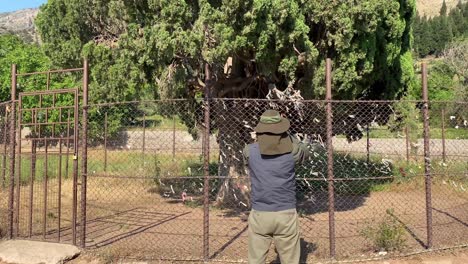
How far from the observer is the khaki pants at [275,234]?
14.7 feet

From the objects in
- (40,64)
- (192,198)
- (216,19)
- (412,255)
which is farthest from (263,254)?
(40,64)

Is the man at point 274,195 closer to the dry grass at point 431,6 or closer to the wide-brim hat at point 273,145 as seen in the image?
the wide-brim hat at point 273,145

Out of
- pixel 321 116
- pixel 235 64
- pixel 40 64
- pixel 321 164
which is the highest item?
pixel 40 64

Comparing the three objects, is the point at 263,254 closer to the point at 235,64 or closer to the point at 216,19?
the point at 216,19

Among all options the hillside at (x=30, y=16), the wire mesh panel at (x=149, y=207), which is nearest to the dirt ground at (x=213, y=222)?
the wire mesh panel at (x=149, y=207)

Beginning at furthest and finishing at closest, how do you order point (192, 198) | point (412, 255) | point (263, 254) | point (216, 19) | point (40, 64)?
point (40, 64), point (192, 198), point (216, 19), point (412, 255), point (263, 254)

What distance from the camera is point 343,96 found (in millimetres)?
8391

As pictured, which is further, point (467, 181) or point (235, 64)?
point (467, 181)

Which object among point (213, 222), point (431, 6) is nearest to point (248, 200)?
point (213, 222)

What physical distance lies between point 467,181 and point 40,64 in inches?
940

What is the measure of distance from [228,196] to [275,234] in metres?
5.40

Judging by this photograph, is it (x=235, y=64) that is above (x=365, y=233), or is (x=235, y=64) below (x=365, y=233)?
above

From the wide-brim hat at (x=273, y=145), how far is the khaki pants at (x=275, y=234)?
1.95 feet

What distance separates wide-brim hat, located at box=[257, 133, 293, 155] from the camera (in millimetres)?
4504
